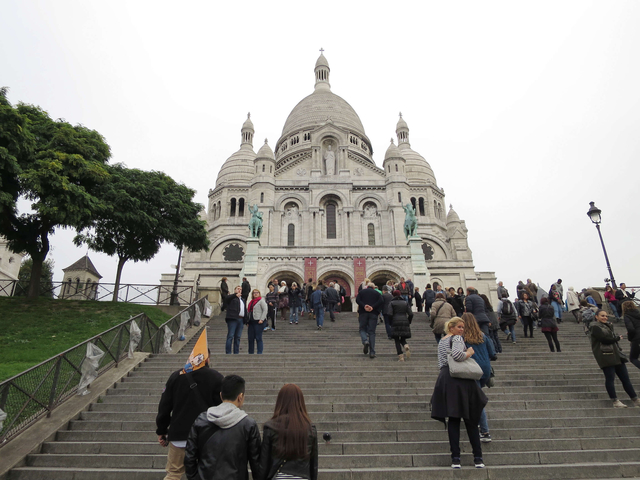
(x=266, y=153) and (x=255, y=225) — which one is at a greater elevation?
(x=266, y=153)

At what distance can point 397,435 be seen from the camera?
21.0 ft

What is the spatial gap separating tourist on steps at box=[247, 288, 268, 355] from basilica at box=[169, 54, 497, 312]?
364 inches

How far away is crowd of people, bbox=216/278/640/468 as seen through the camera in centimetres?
529

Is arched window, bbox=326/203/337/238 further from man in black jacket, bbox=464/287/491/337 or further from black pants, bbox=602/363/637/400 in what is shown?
black pants, bbox=602/363/637/400

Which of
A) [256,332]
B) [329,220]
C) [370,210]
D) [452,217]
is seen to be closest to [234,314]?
[256,332]

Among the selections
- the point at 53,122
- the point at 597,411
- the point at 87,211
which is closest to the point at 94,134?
the point at 53,122

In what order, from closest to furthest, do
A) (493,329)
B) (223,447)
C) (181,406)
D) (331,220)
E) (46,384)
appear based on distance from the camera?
(223,447) → (181,406) → (46,384) → (493,329) → (331,220)

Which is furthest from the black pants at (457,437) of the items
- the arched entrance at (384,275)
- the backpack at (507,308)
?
the arched entrance at (384,275)

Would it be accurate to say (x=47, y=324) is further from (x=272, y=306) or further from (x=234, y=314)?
(x=234, y=314)

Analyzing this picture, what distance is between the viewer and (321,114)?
169 ft

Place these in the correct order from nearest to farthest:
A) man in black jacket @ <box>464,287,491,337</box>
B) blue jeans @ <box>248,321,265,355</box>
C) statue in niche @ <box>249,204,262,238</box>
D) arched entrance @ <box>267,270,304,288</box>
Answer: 1. man in black jacket @ <box>464,287,491,337</box>
2. blue jeans @ <box>248,321,265,355</box>
3. arched entrance @ <box>267,270,304,288</box>
4. statue in niche @ <box>249,204,262,238</box>

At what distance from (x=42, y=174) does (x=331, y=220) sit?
21760 mm

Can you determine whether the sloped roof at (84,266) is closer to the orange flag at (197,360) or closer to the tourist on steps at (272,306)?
the tourist on steps at (272,306)

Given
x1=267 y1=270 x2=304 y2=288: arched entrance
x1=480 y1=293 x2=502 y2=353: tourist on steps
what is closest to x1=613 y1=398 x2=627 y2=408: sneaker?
x1=480 y1=293 x2=502 y2=353: tourist on steps
